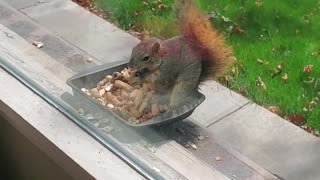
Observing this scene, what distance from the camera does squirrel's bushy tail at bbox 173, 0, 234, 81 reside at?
1074 millimetres

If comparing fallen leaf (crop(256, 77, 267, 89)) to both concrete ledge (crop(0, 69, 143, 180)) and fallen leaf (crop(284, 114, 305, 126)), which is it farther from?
concrete ledge (crop(0, 69, 143, 180))

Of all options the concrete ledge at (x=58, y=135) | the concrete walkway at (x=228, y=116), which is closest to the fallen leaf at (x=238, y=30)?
the concrete walkway at (x=228, y=116)

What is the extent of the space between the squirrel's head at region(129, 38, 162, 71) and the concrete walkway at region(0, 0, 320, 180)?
0.09 m

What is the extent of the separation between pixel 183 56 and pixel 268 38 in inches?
8.8

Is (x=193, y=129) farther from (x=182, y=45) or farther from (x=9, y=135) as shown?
(x=9, y=135)

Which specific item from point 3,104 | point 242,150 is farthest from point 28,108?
point 242,150

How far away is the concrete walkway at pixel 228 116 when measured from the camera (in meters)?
1.05

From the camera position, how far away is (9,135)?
3.86ft

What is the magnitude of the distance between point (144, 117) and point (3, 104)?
0.24 meters

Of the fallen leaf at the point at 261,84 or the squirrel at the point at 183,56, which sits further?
the fallen leaf at the point at 261,84

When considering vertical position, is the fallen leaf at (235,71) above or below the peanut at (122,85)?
above

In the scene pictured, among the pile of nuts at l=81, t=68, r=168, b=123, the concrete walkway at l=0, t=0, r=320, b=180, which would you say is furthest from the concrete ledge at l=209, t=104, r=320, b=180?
the pile of nuts at l=81, t=68, r=168, b=123

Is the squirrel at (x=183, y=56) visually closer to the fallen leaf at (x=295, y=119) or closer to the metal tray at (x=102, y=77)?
the metal tray at (x=102, y=77)

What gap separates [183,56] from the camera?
1.07 metres
